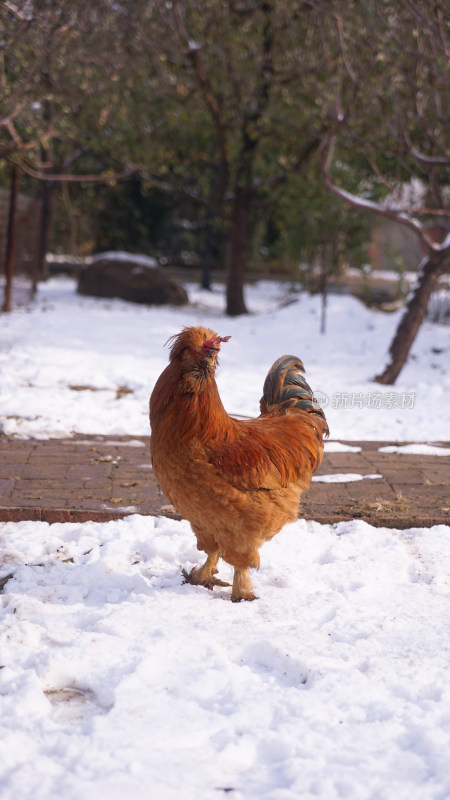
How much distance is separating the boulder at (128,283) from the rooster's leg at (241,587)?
14.2m

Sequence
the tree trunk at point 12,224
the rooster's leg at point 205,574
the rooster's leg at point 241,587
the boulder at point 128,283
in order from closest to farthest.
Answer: the rooster's leg at point 241,587, the rooster's leg at point 205,574, the tree trunk at point 12,224, the boulder at point 128,283

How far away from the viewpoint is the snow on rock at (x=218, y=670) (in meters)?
2.33

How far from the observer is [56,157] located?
68.0 ft

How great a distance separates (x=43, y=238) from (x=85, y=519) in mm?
15241

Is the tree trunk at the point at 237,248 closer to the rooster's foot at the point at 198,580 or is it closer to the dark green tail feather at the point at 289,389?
the dark green tail feather at the point at 289,389

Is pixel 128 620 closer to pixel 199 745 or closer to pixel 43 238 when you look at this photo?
pixel 199 745

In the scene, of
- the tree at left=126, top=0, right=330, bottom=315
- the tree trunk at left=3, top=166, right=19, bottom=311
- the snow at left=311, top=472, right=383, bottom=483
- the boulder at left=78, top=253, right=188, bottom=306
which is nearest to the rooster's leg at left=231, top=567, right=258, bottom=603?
the snow at left=311, top=472, right=383, bottom=483

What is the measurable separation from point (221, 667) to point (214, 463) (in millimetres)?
930

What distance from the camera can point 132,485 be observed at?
203 inches

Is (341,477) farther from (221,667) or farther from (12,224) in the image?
(12,224)

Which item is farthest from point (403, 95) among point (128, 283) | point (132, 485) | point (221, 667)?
point (221, 667)

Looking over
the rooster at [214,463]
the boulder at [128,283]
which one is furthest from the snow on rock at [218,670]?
the boulder at [128,283]

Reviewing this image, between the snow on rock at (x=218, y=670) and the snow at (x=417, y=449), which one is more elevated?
the snow on rock at (x=218, y=670)

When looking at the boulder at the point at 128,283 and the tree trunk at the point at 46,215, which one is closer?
the boulder at the point at 128,283
